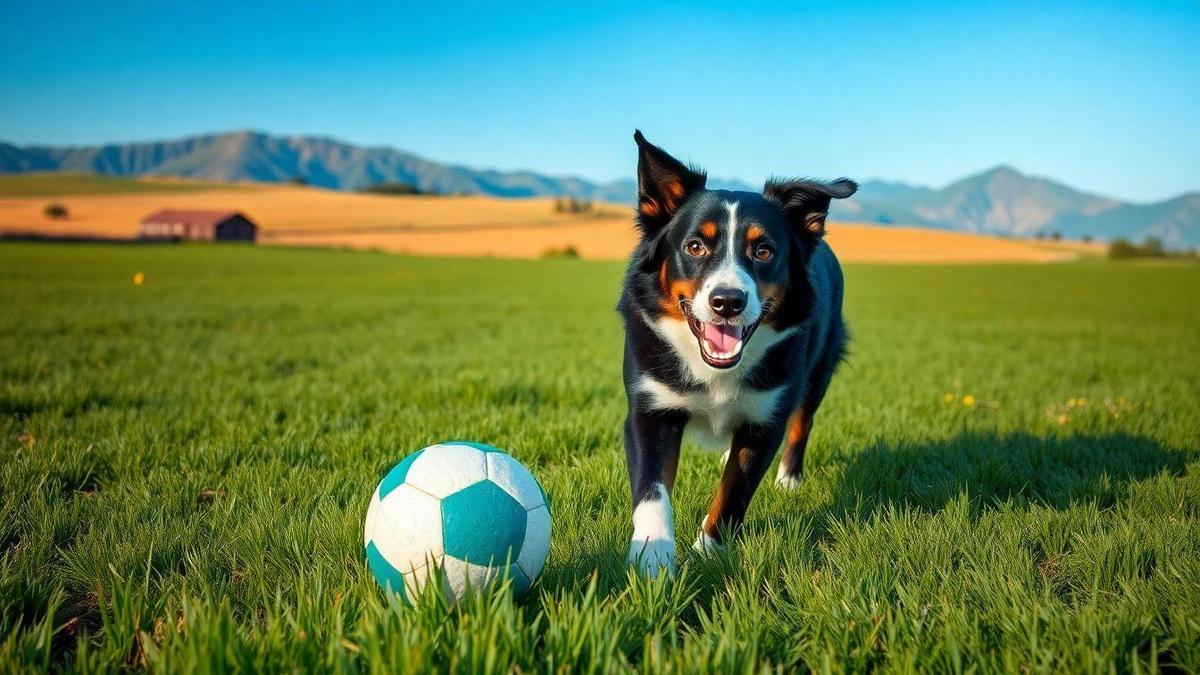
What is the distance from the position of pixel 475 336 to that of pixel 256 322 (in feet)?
16.4

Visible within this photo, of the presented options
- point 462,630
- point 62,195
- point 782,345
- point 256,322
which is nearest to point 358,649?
point 462,630

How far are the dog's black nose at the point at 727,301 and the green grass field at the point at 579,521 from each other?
3.35ft

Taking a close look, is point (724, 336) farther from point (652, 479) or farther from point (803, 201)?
point (803, 201)

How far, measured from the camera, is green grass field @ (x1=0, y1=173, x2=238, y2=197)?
388 feet

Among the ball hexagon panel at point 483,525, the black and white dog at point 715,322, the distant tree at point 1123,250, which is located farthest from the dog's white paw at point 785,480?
the distant tree at point 1123,250

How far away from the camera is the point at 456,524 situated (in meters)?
2.62

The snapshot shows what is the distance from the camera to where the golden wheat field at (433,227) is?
74.1 meters

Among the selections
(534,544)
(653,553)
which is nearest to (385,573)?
(534,544)

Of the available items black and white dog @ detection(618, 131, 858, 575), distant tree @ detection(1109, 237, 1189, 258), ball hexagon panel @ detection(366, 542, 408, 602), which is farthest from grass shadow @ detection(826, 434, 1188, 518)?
distant tree @ detection(1109, 237, 1189, 258)

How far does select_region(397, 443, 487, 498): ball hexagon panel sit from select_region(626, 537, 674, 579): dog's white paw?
2.48 ft

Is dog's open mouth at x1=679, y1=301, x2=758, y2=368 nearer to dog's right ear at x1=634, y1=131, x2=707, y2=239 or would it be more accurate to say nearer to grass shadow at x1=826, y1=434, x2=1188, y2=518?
dog's right ear at x1=634, y1=131, x2=707, y2=239

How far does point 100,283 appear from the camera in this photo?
2553cm

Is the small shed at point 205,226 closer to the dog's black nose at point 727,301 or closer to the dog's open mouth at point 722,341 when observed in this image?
the dog's open mouth at point 722,341

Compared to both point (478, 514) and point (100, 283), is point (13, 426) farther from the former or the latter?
point (100, 283)
